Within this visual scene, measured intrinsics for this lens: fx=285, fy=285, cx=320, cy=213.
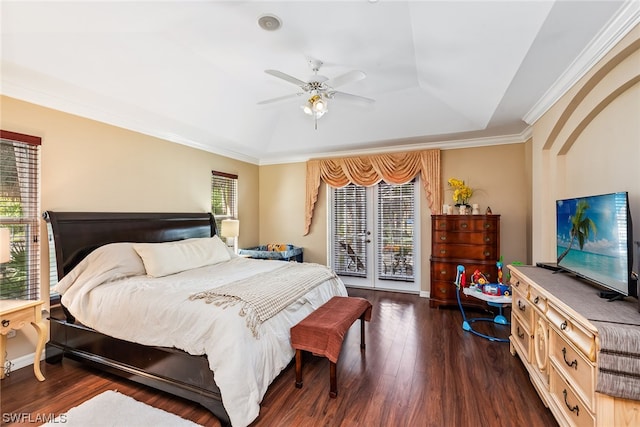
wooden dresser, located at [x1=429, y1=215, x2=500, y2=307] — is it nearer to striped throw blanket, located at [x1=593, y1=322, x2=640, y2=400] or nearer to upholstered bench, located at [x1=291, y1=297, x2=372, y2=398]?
upholstered bench, located at [x1=291, y1=297, x2=372, y2=398]

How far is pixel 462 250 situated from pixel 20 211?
5.17 metres

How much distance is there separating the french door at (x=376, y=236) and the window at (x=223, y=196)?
6.30ft

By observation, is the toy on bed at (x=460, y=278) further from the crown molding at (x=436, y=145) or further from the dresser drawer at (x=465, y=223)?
the crown molding at (x=436, y=145)

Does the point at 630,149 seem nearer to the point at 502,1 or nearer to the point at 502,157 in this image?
the point at 502,1

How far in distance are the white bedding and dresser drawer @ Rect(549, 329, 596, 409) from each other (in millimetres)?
1856

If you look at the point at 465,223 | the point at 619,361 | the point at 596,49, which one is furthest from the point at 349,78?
the point at 465,223

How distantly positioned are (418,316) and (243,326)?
9.26ft

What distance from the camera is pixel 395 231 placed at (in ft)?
17.1

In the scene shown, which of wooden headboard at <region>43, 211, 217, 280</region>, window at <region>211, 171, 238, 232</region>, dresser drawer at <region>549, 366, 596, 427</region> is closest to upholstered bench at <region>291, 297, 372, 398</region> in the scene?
dresser drawer at <region>549, 366, 596, 427</region>

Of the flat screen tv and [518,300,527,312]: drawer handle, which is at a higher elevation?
the flat screen tv

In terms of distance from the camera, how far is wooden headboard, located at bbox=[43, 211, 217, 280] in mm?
2793

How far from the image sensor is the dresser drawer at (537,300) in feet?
6.59

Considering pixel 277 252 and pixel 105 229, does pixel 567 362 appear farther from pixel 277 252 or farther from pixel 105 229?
pixel 105 229

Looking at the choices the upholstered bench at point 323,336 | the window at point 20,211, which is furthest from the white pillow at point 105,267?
the upholstered bench at point 323,336
